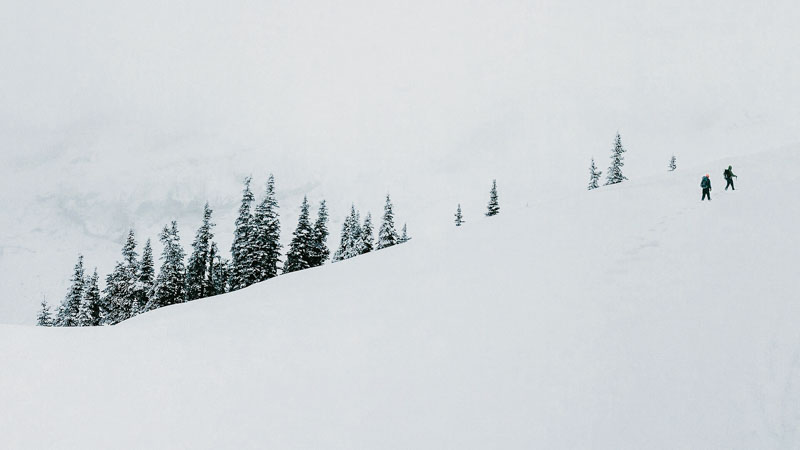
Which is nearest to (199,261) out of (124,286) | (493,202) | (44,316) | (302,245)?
(124,286)

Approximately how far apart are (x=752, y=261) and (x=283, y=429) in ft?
38.8

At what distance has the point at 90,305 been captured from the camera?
48594 mm

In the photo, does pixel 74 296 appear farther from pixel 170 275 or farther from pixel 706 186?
pixel 706 186

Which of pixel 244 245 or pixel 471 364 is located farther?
pixel 244 245

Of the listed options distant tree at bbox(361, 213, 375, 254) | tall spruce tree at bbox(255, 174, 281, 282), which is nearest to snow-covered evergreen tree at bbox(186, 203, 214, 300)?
tall spruce tree at bbox(255, 174, 281, 282)

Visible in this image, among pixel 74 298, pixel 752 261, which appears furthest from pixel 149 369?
pixel 74 298

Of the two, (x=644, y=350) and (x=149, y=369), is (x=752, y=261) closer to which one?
(x=644, y=350)

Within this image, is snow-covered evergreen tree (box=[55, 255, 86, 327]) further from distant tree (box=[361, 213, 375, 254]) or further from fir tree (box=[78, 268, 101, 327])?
distant tree (box=[361, 213, 375, 254])

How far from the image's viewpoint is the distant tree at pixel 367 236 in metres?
50.7

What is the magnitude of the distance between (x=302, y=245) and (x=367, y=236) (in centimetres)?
882

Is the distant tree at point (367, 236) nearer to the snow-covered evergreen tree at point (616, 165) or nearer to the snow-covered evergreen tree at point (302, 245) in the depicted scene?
the snow-covered evergreen tree at point (302, 245)

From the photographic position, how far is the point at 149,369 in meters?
8.98

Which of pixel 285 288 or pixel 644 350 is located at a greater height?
pixel 285 288

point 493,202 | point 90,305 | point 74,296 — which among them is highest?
point 493,202
